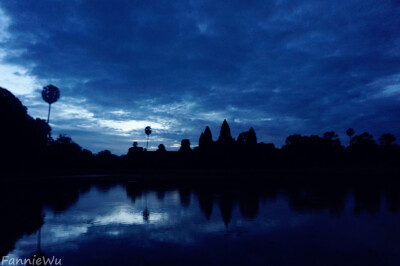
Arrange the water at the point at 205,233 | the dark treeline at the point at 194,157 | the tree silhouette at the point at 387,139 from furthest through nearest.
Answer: the tree silhouette at the point at 387,139
the dark treeline at the point at 194,157
the water at the point at 205,233

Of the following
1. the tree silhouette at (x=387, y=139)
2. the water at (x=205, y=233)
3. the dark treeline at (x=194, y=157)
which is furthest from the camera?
the tree silhouette at (x=387, y=139)

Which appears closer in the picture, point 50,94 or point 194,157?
point 50,94

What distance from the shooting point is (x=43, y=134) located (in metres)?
46.7

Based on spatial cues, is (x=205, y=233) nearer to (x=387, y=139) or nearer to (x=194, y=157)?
(x=194, y=157)

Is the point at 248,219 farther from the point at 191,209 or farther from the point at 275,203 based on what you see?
the point at 275,203

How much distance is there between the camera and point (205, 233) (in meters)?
9.80

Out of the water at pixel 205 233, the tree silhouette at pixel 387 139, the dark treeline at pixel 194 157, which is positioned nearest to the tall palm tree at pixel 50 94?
the dark treeline at pixel 194 157

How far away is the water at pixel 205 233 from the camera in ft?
23.9

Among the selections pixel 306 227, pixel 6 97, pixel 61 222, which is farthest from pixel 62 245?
pixel 6 97

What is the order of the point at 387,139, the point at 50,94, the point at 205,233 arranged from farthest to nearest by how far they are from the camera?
the point at 387,139 → the point at 50,94 → the point at 205,233

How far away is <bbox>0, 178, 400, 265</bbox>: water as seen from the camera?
7297 millimetres

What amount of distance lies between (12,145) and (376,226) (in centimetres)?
4538

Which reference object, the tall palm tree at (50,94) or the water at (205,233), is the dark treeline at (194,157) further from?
the water at (205,233)

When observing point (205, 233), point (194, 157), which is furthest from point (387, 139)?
point (205, 233)
